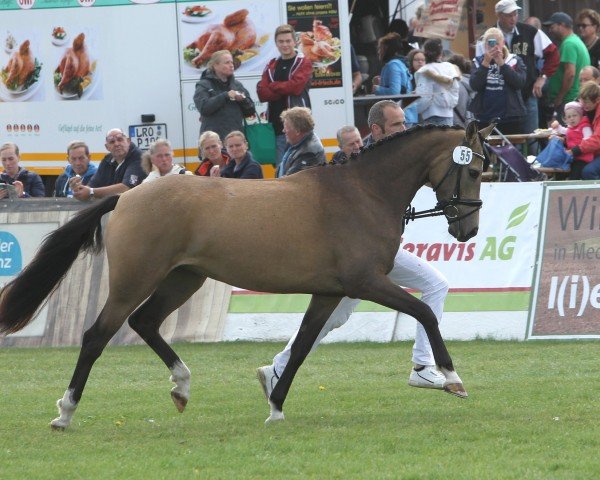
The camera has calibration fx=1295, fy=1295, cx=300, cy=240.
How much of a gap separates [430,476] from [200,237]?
8.35 ft

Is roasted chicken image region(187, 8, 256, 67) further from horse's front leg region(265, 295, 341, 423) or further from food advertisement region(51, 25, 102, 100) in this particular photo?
horse's front leg region(265, 295, 341, 423)

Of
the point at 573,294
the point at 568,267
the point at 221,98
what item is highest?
the point at 221,98

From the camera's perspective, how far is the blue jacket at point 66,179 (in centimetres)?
1498

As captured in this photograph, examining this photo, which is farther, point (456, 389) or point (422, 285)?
point (422, 285)

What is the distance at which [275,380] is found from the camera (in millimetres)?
9008

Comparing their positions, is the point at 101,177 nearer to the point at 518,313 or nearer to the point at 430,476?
the point at 518,313

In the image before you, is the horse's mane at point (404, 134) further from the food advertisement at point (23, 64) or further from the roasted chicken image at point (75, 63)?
the food advertisement at point (23, 64)

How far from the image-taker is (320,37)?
15914 millimetres

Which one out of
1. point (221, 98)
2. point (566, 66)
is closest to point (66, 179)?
point (221, 98)

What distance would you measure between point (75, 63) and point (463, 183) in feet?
29.6

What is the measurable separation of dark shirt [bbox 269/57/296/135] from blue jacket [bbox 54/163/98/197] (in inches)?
87.6

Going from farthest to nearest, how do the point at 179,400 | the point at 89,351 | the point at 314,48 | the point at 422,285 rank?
the point at 314,48
the point at 422,285
the point at 179,400
the point at 89,351

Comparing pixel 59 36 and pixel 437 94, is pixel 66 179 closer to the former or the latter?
pixel 59 36

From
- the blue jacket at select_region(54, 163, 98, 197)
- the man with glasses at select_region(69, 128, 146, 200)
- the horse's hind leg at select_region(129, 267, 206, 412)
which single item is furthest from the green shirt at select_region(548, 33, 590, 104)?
the horse's hind leg at select_region(129, 267, 206, 412)
